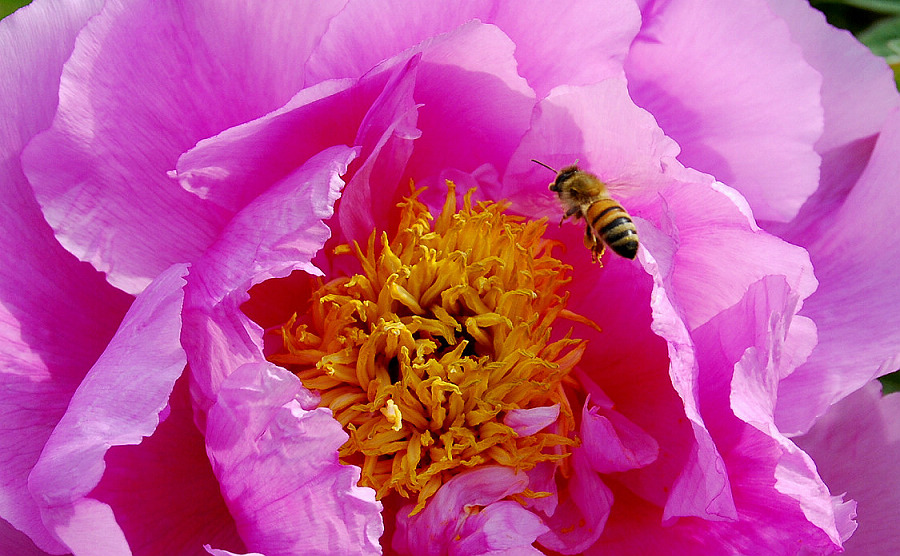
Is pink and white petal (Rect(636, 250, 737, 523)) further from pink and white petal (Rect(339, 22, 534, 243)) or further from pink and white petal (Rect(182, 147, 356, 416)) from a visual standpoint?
pink and white petal (Rect(182, 147, 356, 416))

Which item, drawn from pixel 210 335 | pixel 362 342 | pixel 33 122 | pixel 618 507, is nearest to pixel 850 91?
pixel 618 507

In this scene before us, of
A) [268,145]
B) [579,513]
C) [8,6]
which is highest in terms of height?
[8,6]

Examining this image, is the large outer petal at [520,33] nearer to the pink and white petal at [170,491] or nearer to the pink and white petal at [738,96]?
the pink and white petal at [738,96]

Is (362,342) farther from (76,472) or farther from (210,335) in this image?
(76,472)

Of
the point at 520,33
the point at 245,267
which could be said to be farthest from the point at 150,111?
the point at 520,33

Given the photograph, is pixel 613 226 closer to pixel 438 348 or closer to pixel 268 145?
pixel 438 348

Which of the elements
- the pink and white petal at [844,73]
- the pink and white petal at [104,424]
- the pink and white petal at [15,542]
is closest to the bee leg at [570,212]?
the pink and white petal at [844,73]

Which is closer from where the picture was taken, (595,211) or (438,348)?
(595,211)
